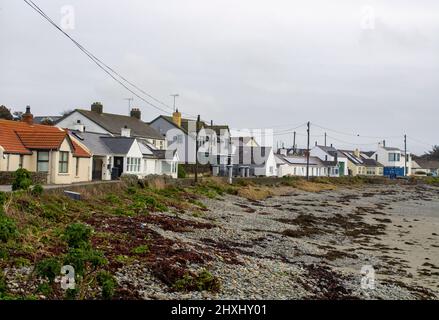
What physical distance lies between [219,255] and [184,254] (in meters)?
1.50

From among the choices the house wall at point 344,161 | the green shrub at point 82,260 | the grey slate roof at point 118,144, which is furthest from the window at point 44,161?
the house wall at point 344,161

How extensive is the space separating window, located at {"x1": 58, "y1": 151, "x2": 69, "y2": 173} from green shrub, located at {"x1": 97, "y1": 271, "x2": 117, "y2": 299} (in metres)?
23.9

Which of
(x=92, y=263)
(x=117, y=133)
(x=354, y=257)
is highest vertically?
(x=117, y=133)

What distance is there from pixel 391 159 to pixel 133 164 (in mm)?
93874

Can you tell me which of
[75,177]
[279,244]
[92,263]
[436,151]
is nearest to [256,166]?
[75,177]

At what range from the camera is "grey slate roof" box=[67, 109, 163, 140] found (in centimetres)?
5672

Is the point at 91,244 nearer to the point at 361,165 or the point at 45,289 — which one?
the point at 45,289

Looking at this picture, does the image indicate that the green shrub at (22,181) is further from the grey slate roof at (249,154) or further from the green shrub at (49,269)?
the grey slate roof at (249,154)

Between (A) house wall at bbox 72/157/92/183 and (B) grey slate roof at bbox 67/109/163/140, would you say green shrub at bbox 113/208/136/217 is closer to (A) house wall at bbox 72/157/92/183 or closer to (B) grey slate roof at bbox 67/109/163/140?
(A) house wall at bbox 72/157/92/183

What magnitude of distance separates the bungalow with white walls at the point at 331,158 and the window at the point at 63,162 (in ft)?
251

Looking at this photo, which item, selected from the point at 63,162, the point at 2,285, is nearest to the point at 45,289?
the point at 2,285

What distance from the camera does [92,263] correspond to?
10.3 m
